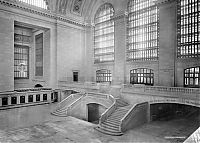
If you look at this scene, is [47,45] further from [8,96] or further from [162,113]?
[162,113]

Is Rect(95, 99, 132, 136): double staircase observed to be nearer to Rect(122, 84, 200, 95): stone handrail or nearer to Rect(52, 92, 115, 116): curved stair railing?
Rect(52, 92, 115, 116): curved stair railing

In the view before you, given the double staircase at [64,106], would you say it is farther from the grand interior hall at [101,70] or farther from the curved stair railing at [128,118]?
the curved stair railing at [128,118]

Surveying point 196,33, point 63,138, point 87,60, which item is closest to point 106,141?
point 63,138

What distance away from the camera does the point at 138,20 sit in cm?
2091

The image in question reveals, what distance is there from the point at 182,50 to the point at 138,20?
6864mm

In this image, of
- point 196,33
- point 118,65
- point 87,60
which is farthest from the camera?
point 87,60

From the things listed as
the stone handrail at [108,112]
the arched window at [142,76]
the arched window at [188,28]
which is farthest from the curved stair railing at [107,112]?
the arched window at [188,28]

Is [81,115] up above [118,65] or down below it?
below

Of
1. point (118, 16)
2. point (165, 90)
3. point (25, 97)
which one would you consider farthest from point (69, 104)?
point (118, 16)

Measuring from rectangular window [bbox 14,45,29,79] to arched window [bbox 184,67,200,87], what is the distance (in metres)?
25.5

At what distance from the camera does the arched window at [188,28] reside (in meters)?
15.8

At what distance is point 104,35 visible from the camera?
25.2m

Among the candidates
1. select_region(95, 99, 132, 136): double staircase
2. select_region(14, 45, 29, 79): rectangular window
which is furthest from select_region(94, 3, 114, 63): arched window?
select_region(14, 45, 29, 79): rectangular window

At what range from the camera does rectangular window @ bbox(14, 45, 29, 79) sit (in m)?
28.9
